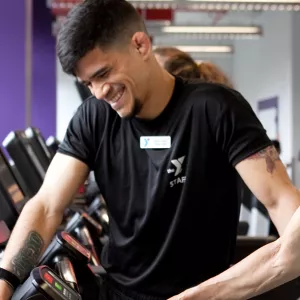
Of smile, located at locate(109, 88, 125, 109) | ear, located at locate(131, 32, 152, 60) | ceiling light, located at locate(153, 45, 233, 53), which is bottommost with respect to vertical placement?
ceiling light, located at locate(153, 45, 233, 53)

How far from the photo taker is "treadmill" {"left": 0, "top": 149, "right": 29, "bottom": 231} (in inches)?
91.8

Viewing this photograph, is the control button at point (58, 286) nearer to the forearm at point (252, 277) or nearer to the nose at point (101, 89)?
the forearm at point (252, 277)

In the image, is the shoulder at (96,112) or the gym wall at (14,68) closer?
the shoulder at (96,112)

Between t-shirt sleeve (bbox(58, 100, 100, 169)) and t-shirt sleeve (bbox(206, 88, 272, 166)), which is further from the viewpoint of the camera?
t-shirt sleeve (bbox(58, 100, 100, 169))

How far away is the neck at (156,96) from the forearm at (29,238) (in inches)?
16.2

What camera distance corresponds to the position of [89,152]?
6.13 feet

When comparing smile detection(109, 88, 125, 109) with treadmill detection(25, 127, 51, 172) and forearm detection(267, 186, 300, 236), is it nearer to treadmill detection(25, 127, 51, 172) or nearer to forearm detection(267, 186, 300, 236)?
forearm detection(267, 186, 300, 236)

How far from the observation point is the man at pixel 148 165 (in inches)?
65.8

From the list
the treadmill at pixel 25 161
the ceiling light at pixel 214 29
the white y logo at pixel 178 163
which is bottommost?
the ceiling light at pixel 214 29

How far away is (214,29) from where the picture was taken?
947cm

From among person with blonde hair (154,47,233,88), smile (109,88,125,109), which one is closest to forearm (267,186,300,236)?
smile (109,88,125,109)

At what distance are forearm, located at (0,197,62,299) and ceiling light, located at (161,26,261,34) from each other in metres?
7.84

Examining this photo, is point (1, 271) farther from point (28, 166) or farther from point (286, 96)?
point (286, 96)

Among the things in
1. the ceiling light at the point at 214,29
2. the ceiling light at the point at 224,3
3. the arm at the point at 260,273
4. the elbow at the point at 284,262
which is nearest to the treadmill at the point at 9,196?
the arm at the point at 260,273
